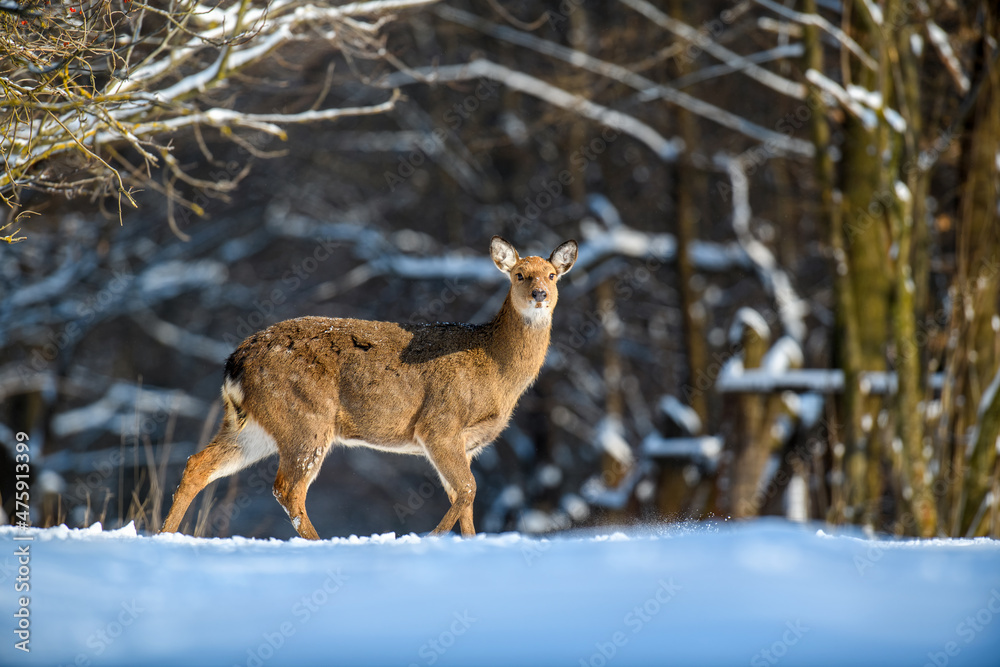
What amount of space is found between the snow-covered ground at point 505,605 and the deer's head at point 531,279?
2.35m

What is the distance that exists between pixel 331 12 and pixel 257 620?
199 inches

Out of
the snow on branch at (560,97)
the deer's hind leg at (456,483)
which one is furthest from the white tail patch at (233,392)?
the snow on branch at (560,97)

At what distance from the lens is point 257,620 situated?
13.5 feet

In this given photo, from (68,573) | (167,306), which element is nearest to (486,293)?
(167,306)

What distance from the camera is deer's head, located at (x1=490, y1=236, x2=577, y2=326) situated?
711 centimetres

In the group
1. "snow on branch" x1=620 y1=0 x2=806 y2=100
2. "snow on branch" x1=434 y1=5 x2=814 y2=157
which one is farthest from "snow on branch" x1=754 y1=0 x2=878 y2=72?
"snow on branch" x1=434 y1=5 x2=814 y2=157

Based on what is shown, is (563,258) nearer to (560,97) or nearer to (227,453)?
(227,453)

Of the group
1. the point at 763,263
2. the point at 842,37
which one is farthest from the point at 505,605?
the point at 763,263

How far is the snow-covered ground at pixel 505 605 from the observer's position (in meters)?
3.92

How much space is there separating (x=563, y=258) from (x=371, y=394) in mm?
1798

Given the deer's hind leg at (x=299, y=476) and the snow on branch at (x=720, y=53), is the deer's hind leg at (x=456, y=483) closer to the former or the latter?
the deer's hind leg at (x=299, y=476)

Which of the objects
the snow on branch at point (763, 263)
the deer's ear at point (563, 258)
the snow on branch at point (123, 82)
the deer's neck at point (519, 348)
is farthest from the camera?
the snow on branch at point (763, 263)

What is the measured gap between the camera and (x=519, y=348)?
732 centimetres

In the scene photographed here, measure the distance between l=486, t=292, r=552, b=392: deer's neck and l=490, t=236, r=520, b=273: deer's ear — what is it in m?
0.32
